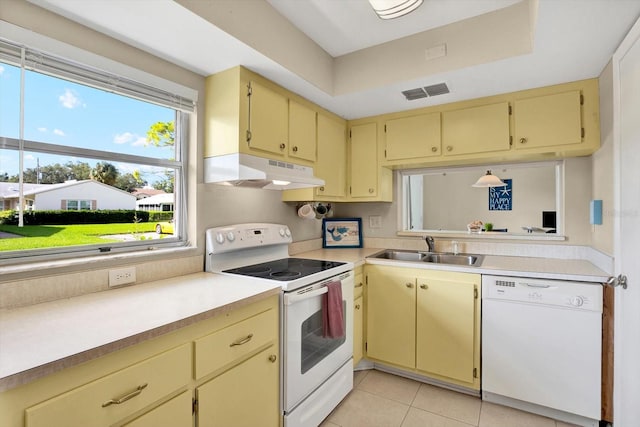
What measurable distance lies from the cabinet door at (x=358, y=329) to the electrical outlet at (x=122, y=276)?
1.47m

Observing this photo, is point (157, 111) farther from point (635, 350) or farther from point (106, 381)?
point (635, 350)

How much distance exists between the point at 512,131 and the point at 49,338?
110 inches

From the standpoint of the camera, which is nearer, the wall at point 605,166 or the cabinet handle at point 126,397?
the cabinet handle at point 126,397

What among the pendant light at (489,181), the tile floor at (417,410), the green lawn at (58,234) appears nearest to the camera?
the green lawn at (58,234)

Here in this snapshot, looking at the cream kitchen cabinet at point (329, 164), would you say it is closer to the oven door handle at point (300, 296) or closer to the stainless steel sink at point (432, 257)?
the stainless steel sink at point (432, 257)

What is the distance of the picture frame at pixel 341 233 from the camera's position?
3143mm

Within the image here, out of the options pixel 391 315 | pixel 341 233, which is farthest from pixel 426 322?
pixel 341 233

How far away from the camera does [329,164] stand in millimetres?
2697

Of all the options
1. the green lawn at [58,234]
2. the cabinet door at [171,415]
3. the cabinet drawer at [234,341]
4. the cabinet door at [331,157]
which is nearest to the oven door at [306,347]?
the cabinet drawer at [234,341]

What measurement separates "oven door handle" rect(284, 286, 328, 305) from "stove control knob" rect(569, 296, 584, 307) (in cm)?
144

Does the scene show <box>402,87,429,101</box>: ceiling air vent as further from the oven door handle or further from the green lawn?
the green lawn

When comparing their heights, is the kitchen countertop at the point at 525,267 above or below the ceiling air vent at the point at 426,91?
below

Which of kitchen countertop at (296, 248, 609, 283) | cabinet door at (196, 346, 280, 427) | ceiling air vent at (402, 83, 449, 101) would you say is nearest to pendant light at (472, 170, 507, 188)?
kitchen countertop at (296, 248, 609, 283)

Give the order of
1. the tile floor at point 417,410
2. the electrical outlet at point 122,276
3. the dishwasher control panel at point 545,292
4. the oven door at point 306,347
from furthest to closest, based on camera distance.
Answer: the tile floor at point 417,410
the dishwasher control panel at point 545,292
the oven door at point 306,347
the electrical outlet at point 122,276
